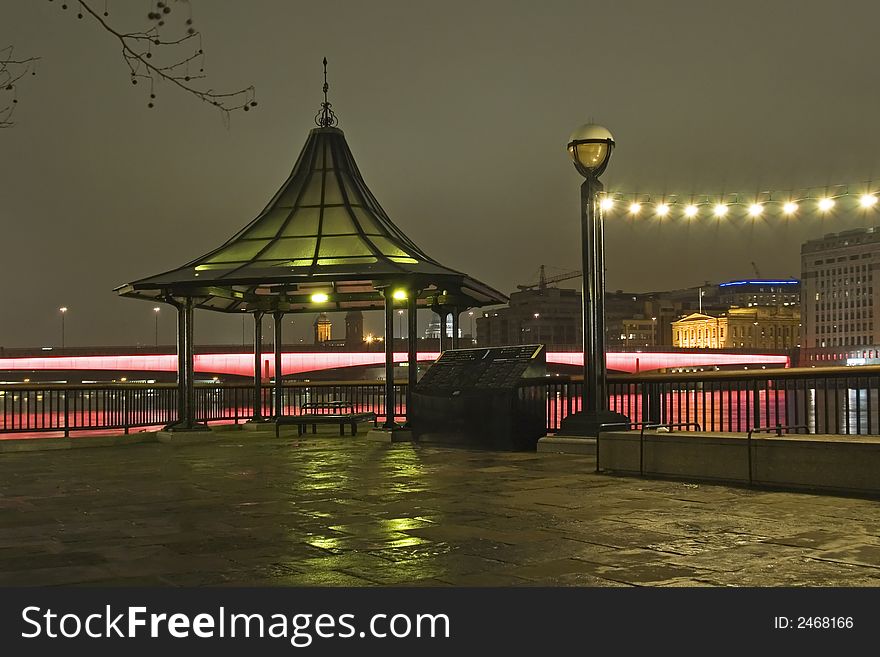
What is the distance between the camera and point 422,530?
7.74m

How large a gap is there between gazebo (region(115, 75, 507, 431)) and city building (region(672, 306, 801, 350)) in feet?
502

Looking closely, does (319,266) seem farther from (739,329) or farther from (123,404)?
(739,329)

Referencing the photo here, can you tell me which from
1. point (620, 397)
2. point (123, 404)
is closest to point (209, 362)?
point (123, 404)

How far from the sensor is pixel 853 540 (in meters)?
7.01

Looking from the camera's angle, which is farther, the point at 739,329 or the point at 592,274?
the point at 739,329

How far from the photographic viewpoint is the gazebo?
1805 cm

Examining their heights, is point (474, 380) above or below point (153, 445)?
above

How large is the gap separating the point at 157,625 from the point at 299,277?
13034 millimetres

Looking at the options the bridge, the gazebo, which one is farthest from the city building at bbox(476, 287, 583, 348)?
the gazebo

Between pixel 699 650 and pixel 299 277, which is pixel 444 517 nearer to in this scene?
pixel 699 650

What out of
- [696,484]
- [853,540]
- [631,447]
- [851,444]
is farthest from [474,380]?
[853,540]

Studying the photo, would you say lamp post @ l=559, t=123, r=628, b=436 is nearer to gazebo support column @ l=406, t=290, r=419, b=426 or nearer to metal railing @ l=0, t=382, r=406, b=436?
gazebo support column @ l=406, t=290, r=419, b=426

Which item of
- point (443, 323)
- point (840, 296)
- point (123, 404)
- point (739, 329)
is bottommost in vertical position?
point (123, 404)

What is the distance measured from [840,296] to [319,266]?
537 feet
